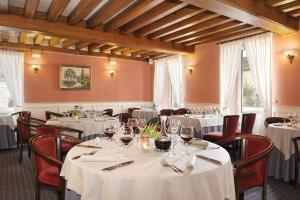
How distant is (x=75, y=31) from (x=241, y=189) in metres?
4.57

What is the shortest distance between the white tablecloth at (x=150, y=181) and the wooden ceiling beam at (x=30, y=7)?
3.37 metres

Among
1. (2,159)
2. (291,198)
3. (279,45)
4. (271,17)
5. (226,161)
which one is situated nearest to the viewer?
(226,161)

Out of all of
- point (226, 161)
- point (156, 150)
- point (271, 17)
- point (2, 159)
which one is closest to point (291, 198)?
point (226, 161)

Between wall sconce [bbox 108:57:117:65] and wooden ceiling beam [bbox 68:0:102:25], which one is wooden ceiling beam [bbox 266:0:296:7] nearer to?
wooden ceiling beam [bbox 68:0:102:25]

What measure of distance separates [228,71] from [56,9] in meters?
4.48

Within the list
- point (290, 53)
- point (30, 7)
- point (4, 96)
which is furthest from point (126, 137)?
point (4, 96)

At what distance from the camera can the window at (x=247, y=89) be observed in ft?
20.8

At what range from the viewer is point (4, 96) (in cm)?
708

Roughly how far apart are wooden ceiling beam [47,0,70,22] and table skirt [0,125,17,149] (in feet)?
9.39

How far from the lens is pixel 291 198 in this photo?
3.22 metres

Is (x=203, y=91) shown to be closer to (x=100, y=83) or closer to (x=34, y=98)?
(x=100, y=83)

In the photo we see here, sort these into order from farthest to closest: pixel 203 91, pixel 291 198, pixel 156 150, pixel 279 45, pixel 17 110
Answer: pixel 203 91, pixel 17 110, pixel 279 45, pixel 291 198, pixel 156 150

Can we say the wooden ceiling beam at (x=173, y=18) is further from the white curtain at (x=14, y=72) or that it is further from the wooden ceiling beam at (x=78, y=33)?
the white curtain at (x=14, y=72)

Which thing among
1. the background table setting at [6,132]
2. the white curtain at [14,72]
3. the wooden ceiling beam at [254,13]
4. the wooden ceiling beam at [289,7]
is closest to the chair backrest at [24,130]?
the background table setting at [6,132]
